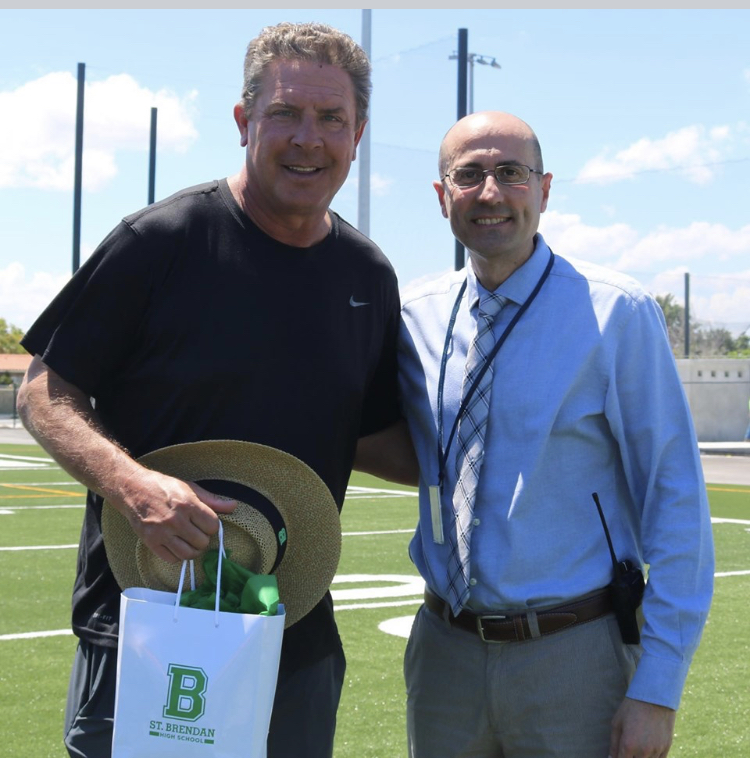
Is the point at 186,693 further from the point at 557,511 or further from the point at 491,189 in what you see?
the point at 491,189

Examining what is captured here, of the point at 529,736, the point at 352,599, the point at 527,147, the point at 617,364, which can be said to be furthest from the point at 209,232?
the point at 352,599

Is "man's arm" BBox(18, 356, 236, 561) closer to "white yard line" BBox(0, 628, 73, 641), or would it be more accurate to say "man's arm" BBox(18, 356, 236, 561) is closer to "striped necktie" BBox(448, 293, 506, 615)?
"striped necktie" BBox(448, 293, 506, 615)

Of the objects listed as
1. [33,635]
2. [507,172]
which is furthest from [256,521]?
[33,635]

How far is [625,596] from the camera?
9.11 feet

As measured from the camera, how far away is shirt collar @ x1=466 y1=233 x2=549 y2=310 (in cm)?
293

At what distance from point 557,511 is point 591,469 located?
0.14 meters

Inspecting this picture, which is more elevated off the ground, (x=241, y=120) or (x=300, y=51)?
(x=300, y=51)

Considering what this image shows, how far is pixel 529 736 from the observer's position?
281 cm

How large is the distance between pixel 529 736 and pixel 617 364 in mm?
983

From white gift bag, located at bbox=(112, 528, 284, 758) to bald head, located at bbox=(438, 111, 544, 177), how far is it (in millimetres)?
1419

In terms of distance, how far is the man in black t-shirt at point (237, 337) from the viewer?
262cm

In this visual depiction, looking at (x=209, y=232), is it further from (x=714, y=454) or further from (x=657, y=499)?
(x=714, y=454)

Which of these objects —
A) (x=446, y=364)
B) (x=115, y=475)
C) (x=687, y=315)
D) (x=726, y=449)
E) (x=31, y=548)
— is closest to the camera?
(x=115, y=475)

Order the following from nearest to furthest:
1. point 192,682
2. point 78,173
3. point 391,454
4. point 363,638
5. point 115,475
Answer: point 192,682
point 115,475
point 391,454
point 363,638
point 78,173
